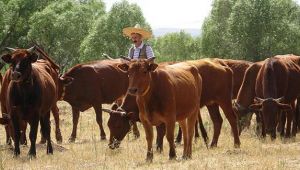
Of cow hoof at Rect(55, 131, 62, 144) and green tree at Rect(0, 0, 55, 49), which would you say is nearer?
cow hoof at Rect(55, 131, 62, 144)

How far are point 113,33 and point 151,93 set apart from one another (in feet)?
123

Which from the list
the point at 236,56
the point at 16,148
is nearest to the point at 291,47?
the point at 236,56

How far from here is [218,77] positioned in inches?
467

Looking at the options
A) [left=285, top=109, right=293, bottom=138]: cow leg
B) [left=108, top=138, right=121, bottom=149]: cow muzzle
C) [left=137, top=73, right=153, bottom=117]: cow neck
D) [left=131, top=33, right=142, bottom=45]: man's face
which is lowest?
[left=285, top=109, right=293, bottom=138]: cow leg

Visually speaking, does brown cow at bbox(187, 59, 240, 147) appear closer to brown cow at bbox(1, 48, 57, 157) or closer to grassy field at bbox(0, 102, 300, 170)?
grassy field at bbox(0, 102, 300, 170)

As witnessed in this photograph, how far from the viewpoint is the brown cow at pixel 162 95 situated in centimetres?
888

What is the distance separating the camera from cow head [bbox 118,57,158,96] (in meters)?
8.80

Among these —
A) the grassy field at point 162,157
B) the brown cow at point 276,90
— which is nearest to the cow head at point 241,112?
the brown cow at point 276,90

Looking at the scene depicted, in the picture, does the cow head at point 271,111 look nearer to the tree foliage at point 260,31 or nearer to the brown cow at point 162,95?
the brown cow at point 162,95

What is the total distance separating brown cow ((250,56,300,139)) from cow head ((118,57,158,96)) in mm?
4367

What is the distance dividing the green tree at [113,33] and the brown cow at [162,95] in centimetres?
3562

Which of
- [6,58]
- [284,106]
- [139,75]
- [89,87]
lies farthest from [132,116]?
[89,87]

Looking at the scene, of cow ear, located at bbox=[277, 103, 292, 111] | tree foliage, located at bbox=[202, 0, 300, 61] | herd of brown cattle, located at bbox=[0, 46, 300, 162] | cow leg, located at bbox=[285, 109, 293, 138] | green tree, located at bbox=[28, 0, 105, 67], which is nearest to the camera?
herd of brown cattle, located at bbox=[0, 46, 300, 162]

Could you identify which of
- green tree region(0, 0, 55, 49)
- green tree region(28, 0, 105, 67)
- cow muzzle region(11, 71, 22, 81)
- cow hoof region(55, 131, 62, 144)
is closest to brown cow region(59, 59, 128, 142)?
cow hoof region(55, 131, 62, 144)
